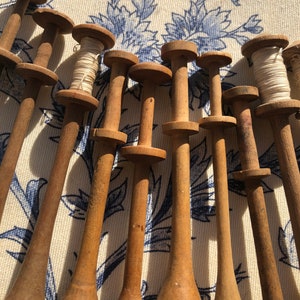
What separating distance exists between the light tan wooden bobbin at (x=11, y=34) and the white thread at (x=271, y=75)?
394mm

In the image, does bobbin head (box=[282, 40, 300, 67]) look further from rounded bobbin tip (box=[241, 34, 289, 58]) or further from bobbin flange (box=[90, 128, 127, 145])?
bobbin flange (box=[90, 128, 127, 145])

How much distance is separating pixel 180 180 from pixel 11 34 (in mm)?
364

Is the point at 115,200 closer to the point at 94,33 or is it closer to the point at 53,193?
the point at 53,193

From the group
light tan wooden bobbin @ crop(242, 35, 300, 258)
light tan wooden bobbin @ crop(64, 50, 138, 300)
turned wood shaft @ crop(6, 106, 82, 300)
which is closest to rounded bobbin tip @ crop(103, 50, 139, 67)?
light tan wooden bobbin @ crop(64, 50, 138, 300)

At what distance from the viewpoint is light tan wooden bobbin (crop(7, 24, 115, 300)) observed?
15.7 inches

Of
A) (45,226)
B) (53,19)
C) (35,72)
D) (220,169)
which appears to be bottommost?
(45,226)

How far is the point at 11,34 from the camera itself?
53 cm

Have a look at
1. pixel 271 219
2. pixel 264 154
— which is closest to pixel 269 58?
pixel 264 154

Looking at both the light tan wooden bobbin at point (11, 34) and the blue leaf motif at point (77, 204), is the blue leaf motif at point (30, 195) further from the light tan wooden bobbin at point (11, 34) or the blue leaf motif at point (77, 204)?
the light tan wooden bobbin at point (11, 34)

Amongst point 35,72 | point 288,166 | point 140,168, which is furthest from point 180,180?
point 35,72

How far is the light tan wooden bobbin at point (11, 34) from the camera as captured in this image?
19.6 inches

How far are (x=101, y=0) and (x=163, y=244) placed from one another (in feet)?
1.55

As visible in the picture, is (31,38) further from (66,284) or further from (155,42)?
(66,284)

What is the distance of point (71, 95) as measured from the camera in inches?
18.8
